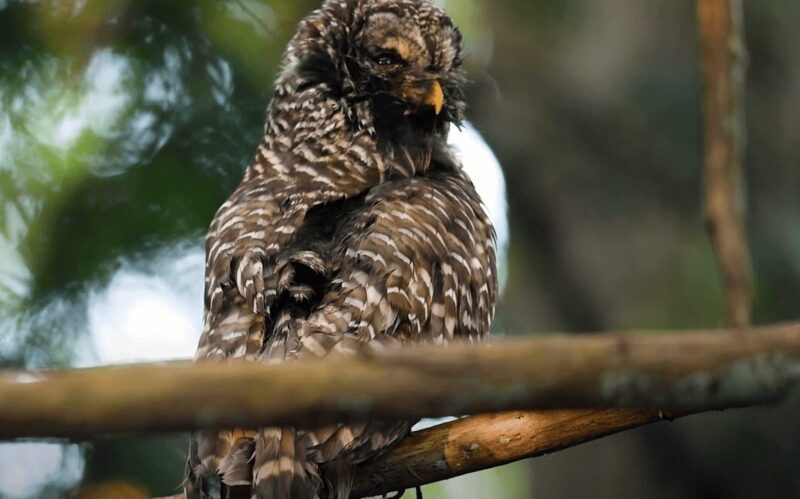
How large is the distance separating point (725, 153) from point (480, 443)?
124cm

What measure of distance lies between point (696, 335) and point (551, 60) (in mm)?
5523

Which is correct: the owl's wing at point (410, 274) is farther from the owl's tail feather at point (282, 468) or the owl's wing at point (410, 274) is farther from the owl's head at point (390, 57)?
the owl's head at point (390, 57)

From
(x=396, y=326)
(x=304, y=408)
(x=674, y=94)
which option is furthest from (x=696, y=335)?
(x=674, y=94)

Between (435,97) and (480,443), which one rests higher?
(435,97)

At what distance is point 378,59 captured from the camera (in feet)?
13.8

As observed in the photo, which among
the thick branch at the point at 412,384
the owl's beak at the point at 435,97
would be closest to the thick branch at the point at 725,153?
the thick branch at the point at 412,384

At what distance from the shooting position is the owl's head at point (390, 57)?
4176 mm

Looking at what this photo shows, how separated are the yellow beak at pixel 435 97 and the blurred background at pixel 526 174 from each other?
131cm

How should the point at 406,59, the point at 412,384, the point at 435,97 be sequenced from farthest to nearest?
the point at 406,59, the point at 435,97, the point at 412,384

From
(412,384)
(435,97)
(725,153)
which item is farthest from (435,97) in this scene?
(412,384)

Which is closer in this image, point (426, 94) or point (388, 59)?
point (426, 94)

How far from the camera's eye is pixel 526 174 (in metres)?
6.42

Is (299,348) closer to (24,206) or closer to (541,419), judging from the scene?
(541,419)

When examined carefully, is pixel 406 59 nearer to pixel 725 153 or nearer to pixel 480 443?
pixel 480 443
